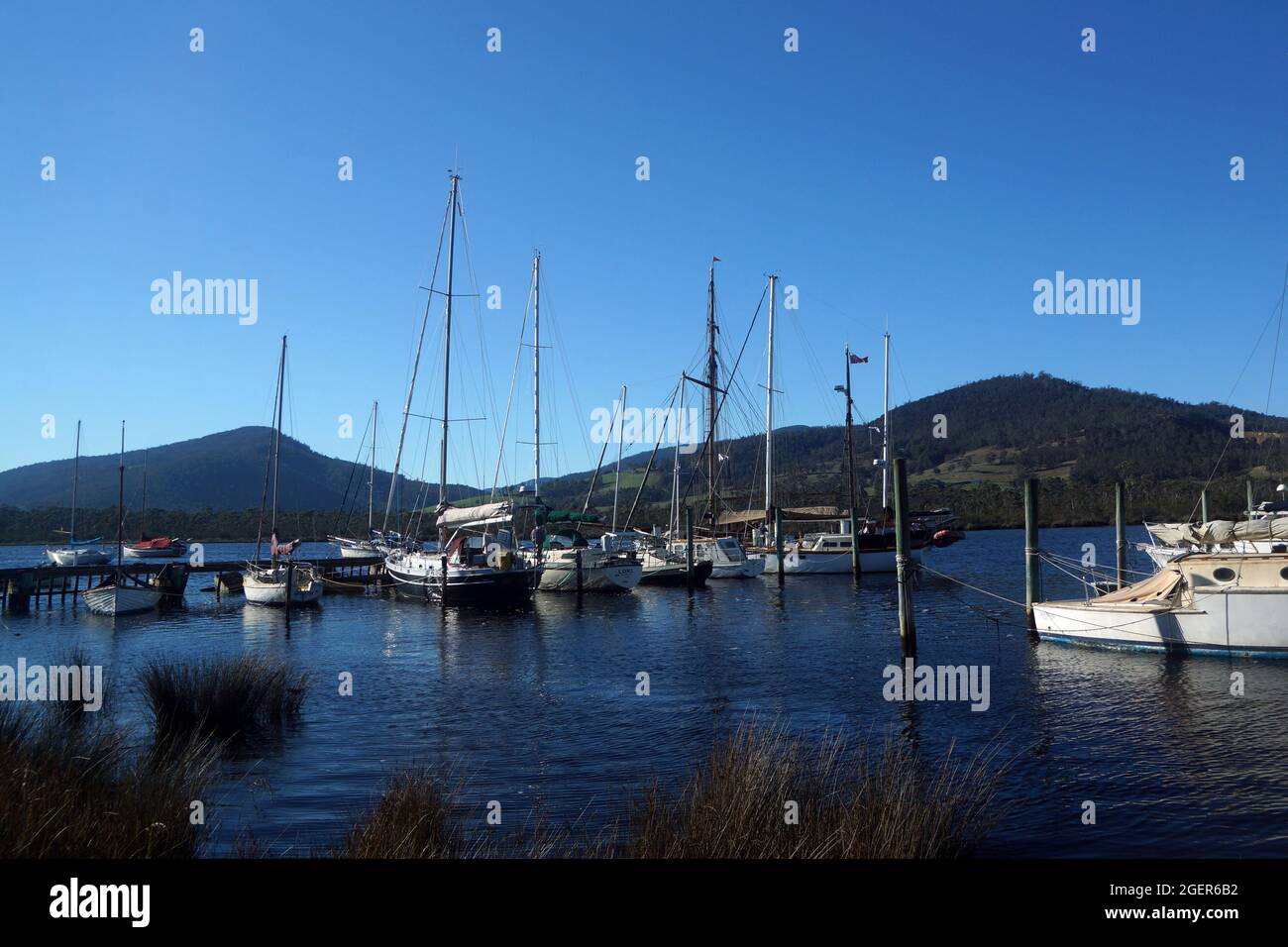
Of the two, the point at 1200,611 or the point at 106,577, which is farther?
the point at 106,577

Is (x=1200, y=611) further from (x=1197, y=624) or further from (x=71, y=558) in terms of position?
(x=71, y=558)

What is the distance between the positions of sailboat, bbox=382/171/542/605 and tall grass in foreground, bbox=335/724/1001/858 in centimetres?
3190

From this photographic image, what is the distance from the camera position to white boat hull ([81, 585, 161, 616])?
4456 centimetres

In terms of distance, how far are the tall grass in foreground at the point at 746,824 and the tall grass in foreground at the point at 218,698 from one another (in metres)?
8.57

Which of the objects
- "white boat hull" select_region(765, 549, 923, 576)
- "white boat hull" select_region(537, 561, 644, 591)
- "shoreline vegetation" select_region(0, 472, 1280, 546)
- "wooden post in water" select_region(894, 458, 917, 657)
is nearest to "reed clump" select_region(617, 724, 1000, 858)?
"wooden post in water" select_region(894, 458, 917, 657)

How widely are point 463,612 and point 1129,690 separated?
30.0 metres

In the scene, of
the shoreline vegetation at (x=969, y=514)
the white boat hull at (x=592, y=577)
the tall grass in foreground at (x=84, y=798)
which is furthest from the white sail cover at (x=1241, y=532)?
the shoreline vegetation at (x=969, y=514)

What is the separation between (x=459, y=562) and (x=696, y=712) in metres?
26.6

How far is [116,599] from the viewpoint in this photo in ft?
146

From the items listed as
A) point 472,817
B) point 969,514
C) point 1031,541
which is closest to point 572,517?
point 1031,541

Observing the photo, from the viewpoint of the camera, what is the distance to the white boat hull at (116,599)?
44.6 m

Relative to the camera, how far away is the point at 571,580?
52.9 meters
